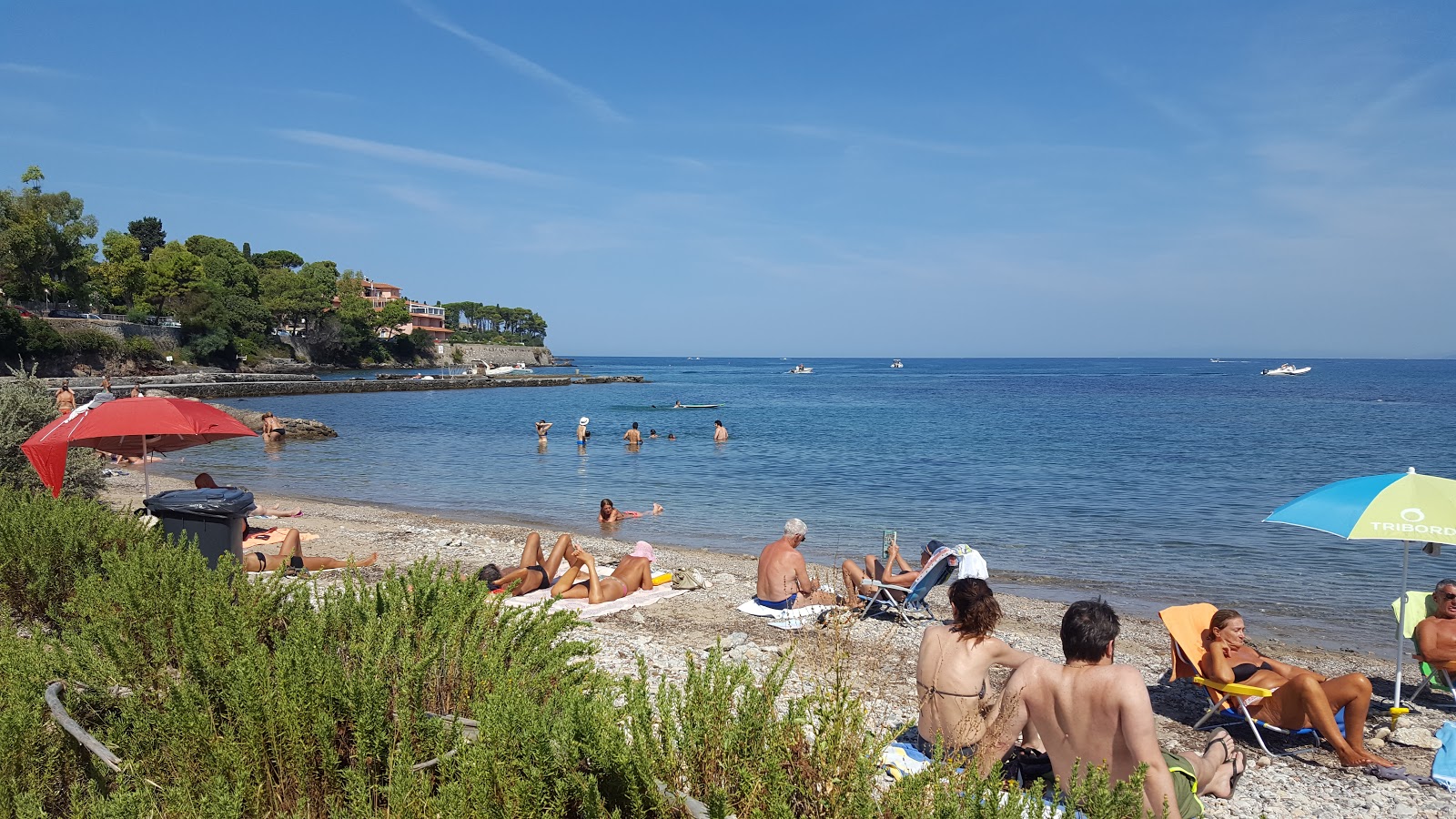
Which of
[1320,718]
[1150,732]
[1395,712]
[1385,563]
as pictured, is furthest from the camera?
[1385,563]

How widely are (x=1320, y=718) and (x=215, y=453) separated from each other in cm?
2883

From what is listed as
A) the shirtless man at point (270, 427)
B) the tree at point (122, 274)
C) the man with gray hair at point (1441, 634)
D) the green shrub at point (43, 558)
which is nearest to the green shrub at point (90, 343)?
the tree at point (122, 274)

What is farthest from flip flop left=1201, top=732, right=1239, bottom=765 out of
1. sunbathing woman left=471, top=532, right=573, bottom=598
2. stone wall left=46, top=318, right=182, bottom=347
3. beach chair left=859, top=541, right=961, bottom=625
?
stone wall left=46, top=318, right=182, bottom=347

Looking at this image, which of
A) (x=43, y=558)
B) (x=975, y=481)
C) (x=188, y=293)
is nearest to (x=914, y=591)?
(x=43, y=558)

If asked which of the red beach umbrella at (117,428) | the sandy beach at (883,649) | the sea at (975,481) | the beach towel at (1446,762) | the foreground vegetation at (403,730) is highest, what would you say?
the red beach umbrella at (117,428)

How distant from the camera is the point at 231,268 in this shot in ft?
275

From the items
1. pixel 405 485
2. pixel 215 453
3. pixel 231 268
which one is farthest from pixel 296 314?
pixel 405 485

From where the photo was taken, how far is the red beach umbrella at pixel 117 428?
8047mm

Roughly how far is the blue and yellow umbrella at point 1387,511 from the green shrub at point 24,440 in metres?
11.9

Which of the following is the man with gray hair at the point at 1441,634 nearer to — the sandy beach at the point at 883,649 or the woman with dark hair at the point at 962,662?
the sandy beach at the point at 883,649

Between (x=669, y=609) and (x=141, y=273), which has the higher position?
(x=141, y=273)

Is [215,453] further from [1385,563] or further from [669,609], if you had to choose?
[1385,563]

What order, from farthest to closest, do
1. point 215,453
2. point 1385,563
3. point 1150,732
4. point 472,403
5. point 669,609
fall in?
point 472,403 < point 215,453 < point 1385,563 < point 669,609 < point 1150,732

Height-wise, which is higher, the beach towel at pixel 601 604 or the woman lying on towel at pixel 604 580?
the woman lying on towel at pixel 604 580
